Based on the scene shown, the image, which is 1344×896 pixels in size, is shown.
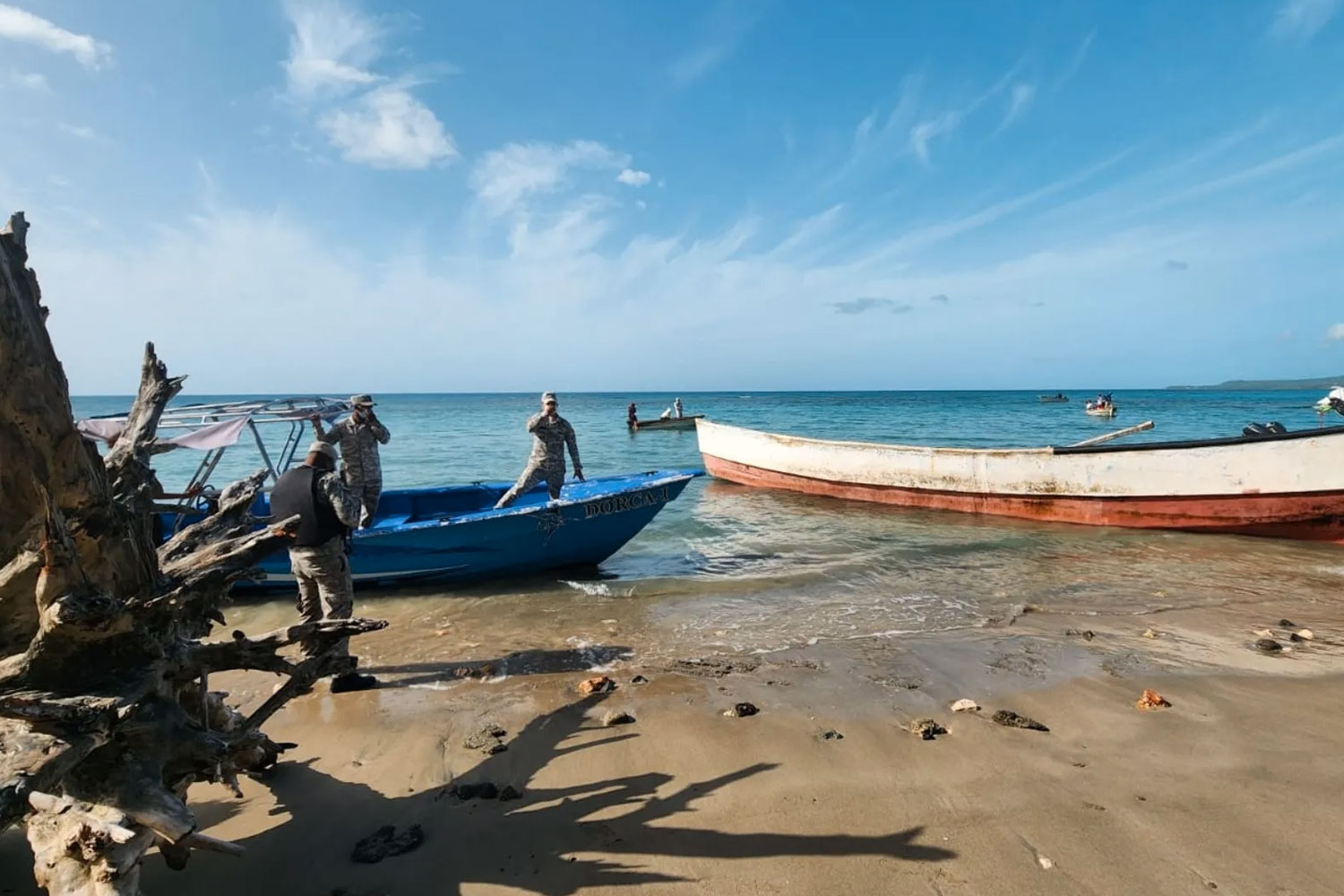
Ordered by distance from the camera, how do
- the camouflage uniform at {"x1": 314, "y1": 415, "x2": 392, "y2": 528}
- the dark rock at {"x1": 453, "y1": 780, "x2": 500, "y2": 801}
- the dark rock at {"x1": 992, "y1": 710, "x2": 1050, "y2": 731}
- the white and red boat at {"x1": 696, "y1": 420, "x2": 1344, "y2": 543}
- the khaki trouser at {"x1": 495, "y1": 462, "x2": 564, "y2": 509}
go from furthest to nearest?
the white and red boat at {"x1": 696, "y1": 420, "x2": 1344, "y2": 543} → the khaki trouser at {"x1": 495, "y1": 462, "x2": 564, "y2": 509} → the camouflage uniform at {"x1": 314, "y1": 415, "x2": 392, "y2": 528} → the dark rock at {"x1": 992, "y1": 710, "x2": 1050, "y2": 731} → the dark rock at {"x1": 453, "y1": 780, "x2": 500, "y2": 801}

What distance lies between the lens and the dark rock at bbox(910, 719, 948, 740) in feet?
14.2

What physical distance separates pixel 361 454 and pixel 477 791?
5.19 metres

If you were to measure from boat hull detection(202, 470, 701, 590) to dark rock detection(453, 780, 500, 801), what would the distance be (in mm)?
5216

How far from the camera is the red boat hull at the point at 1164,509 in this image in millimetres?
10656

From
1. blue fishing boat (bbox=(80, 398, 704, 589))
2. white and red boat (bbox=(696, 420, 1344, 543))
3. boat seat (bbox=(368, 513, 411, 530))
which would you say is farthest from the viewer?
white and red boat (bbox=(696, 420, 1344, 543))

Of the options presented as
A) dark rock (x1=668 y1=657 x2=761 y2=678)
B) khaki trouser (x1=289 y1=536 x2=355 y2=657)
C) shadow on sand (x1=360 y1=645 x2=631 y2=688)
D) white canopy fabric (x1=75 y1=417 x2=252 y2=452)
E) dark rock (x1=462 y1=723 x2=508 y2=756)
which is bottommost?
shadow on sand (x1=360 y1=645 x2=631 y2=688)

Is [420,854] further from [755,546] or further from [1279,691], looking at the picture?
[755,546]

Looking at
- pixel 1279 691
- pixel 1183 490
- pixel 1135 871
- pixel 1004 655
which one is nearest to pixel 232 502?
pixel 1135 871

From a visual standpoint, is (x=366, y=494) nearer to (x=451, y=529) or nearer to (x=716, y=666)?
(x=451, y=529)

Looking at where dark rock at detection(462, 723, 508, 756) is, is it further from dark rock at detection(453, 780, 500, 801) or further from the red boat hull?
the red boat hull

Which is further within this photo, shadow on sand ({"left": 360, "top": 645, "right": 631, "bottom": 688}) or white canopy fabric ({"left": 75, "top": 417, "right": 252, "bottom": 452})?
white canopy fabric ({"left": 75, "top": 417, "right": 252, "bottom": 452})

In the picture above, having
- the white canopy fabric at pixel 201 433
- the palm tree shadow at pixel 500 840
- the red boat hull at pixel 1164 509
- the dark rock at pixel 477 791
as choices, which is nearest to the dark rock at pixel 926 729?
the palm tree shadow at pixel 500 840

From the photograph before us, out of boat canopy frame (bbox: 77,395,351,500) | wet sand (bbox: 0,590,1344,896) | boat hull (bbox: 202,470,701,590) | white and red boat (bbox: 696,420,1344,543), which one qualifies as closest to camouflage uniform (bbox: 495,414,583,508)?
boat hull (bbox: 202,470,701,590)

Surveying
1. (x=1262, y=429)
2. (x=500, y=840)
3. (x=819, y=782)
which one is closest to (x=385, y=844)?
(x=500, y=840)
